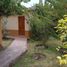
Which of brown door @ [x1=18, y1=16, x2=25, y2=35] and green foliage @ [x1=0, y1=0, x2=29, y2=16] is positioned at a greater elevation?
green foliage @ [x1=0, y1=0, x2=29, y2=16]

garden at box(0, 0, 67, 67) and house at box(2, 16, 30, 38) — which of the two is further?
house at box(2, 16, 30, 38)

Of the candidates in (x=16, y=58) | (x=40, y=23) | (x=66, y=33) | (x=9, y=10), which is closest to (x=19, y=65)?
(x=16, y=58)

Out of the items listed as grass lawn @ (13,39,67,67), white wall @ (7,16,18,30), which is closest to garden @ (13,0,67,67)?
grass lawn @ (13,39,67,67)

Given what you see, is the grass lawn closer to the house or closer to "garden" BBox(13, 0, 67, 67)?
"garden" BBox(13, 0, 67, 67)

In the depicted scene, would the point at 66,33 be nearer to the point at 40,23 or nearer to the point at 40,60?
the point at 40,60

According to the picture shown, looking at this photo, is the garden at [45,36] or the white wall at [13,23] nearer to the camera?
the garden at [45,36]

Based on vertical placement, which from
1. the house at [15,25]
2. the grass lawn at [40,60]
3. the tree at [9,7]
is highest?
the tree at [9,7]

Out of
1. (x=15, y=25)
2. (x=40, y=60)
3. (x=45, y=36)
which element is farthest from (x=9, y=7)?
(x=15, y=25)

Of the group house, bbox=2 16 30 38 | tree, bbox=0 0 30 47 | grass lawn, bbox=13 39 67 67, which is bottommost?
grass lawn, bbox=13 39 67 67

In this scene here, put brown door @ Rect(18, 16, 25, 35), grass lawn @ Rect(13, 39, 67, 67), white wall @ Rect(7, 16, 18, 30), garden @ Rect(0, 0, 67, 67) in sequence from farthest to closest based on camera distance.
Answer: white wall @ Rect(7, 16, 18, 30)
brown door @ Rect(18, 16, 25, 35)
garden @ Rect(0, 0, 67, 67)
grass lawn @ Rect(13, 39, 67, 67)

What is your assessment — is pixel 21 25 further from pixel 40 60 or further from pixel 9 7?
pixel 40 60

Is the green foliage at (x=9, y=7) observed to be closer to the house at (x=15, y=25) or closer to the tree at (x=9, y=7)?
the tree at (x=9, y=7)

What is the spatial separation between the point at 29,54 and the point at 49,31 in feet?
15.0

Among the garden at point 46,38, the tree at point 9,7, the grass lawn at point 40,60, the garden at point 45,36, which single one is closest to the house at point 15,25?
the garden at point 45,36
